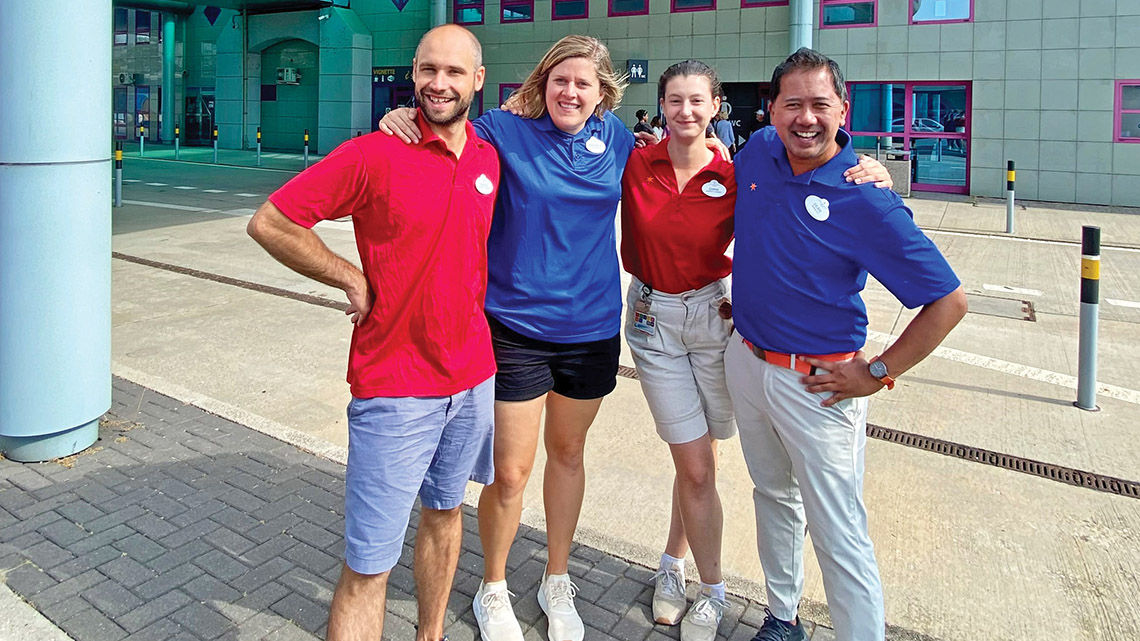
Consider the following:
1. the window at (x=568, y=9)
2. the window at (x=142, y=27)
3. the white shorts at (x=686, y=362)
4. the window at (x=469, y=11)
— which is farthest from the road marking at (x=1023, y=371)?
the window at (x=142, y=27)

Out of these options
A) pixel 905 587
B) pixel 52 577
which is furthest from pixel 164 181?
pixel 905 587

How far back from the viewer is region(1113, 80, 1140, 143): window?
723 inches

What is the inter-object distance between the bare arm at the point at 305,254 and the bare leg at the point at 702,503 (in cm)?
133

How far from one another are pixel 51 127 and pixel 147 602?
8.64 ft

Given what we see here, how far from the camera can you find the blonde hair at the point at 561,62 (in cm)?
299

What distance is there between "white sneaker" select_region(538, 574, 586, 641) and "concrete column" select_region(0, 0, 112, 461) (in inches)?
117

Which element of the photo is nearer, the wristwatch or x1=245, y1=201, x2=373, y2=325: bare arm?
x1=245, y1=201, x2=373, y2=325: bare arm

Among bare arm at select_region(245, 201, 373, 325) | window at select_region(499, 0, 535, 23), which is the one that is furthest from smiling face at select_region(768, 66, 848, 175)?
window at select_region(499, 0, 535, 23)

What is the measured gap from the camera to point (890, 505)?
164 inches

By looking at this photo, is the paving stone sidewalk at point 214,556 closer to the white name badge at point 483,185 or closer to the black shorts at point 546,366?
the black shorts at point 546,366

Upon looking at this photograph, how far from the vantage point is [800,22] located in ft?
69.4

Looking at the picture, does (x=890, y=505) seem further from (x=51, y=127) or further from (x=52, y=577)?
(x=51, y=127)

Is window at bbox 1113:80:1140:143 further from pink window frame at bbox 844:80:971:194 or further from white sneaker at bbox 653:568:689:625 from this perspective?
white sneaker at bbox 653:568:689:625

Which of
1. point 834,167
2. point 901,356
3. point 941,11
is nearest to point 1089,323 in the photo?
point 901,356
